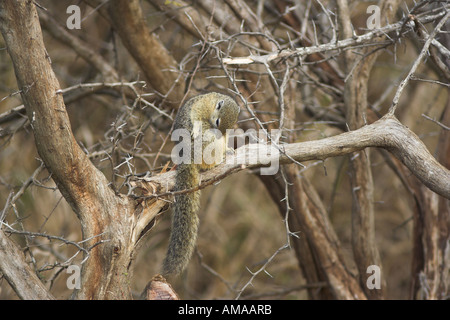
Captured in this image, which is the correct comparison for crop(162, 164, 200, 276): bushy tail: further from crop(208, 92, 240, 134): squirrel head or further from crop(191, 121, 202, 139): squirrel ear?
crop(208, 92, 240, 134): squirrel head

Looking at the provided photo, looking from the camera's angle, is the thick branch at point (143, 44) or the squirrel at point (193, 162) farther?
the thick branch at point (143, 44)

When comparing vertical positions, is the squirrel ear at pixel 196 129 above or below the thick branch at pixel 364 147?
above

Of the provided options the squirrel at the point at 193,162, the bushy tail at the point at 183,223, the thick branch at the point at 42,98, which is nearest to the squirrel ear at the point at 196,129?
the squirrel at the point at 193,162

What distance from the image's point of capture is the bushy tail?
3289mm

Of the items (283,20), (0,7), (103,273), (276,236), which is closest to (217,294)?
(276,236)

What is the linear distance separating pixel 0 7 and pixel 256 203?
18.9 feet

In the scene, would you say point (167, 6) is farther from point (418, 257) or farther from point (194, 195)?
point (418, 257)

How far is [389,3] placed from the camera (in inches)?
174

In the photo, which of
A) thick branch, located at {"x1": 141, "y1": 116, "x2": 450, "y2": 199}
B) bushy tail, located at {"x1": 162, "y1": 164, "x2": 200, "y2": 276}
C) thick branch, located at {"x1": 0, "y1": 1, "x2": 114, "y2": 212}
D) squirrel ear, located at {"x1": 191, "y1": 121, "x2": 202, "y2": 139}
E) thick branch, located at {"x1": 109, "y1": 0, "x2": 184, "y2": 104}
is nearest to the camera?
thick branch, located at {"x1": 0, "y1": 1, "x2": 114, "y2": 212}

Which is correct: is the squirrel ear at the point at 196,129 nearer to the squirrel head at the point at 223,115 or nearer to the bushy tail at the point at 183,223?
the squirrel head at the point at 223,115

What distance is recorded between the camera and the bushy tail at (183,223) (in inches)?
129

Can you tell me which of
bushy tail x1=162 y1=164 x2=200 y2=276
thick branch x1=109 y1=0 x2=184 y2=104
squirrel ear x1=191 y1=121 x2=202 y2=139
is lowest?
bushy tail x1=162 y1=164 x2=200 y2=276

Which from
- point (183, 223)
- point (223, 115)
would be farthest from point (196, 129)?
point (183, 223)

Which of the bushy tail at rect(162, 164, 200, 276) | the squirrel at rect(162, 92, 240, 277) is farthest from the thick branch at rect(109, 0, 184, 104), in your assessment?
the bushy tail at rect(162, 164, 200, 276)
